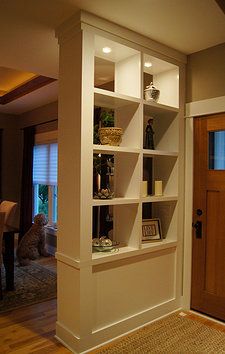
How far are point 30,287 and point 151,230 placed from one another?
5.69 feet

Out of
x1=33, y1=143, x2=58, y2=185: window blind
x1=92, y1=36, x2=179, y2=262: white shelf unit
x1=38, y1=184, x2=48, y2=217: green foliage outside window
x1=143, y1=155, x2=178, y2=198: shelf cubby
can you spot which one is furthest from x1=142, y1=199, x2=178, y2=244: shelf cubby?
x1=38, y1=184, x2=48, y2=217: green foliage outside window

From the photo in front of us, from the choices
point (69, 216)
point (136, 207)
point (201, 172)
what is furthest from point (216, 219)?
point (69, 216)

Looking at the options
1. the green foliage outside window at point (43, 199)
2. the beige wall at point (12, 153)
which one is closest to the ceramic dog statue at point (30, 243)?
the green foliage outside window at point (43, 199)

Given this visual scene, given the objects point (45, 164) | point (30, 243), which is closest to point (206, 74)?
point (30, 243)

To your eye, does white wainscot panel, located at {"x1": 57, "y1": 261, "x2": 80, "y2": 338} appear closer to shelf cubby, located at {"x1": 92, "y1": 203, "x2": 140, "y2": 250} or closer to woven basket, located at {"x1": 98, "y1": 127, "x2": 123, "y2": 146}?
shelf cubby, located at {"x1": 92, "y1": 203, "x2": 140, "y2": 250}

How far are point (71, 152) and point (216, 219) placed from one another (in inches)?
58.8

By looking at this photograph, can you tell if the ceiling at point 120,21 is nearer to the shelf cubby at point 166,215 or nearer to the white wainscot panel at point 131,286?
the shelf cubby at point 166,215

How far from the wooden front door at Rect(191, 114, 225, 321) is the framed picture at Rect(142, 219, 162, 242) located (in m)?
0.36

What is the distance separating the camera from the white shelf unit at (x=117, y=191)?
7.55ft

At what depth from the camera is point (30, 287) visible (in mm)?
3656

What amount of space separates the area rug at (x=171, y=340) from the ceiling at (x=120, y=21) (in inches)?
100

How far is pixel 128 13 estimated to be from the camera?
7.43 ft

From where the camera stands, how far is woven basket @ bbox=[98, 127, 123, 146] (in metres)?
2.54

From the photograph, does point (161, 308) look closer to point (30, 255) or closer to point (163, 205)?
point (163, 205)
